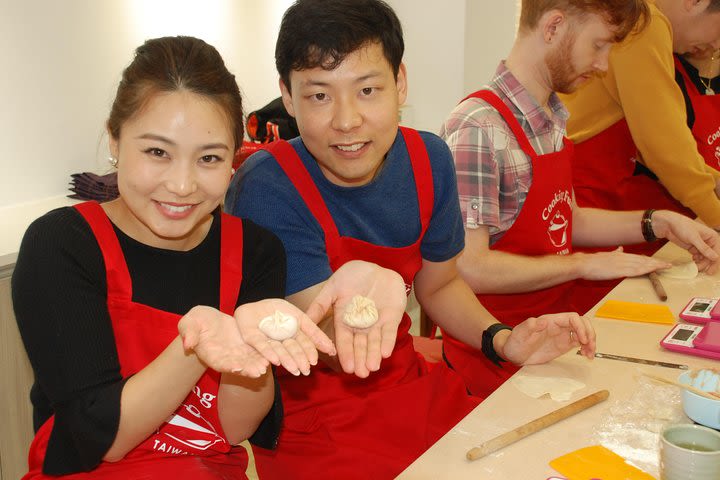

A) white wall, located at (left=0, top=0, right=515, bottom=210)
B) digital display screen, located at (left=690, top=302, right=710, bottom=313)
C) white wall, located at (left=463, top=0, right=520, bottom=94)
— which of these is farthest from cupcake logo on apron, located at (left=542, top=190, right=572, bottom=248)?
white wall, located at (left=463, top=0, right=520, bottom=94)

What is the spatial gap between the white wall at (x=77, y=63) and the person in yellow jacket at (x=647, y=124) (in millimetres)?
1663

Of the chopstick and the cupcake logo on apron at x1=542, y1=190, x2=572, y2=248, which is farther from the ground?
the cupcake logo on apron at x1=542, y1=190, x2=572, y2=248

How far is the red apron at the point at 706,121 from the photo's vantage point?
7.96 feet

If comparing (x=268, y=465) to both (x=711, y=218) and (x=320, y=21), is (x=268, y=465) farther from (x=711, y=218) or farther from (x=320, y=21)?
(x=711, y=218)

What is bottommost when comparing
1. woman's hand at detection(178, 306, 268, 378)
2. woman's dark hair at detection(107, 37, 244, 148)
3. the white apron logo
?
woman's hand at detection(178, 306, 268, 378)

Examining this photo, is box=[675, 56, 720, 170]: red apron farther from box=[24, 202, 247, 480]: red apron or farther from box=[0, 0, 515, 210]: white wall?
box=[0, 0, 515, 210]: white wall

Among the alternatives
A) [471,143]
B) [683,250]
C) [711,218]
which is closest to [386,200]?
[471,143]

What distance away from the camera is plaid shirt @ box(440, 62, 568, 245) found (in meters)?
1.87

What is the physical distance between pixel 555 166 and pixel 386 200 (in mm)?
617

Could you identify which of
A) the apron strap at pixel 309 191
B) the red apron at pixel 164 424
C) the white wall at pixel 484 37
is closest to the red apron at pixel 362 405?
the apron strap at pixel 309 191

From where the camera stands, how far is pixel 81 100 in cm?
279

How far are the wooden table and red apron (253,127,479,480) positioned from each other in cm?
27

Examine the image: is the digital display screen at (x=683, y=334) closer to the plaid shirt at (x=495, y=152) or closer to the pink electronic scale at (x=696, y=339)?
the pink electronic scale at (x=696, y=339)

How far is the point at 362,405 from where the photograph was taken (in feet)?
4.70
